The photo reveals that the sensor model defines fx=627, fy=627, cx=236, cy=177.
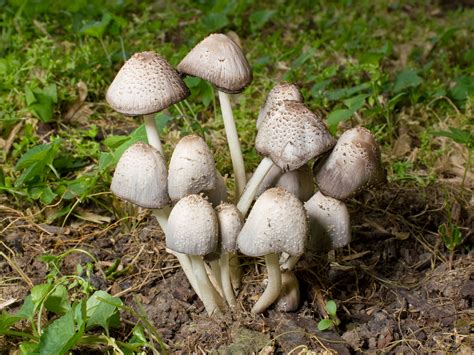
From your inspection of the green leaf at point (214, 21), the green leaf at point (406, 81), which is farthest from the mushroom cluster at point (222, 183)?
the green leaf at point (214, 21)

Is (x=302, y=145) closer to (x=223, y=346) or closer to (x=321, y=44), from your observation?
(x=223, y=346)

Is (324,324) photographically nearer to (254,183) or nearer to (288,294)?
(288,294)

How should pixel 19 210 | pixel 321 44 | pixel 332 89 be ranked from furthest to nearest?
pixel 321 44 → pixel 332 89 → pixel 19 210

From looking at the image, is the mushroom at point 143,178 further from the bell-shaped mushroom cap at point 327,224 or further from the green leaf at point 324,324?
the green leaf at point 324,324

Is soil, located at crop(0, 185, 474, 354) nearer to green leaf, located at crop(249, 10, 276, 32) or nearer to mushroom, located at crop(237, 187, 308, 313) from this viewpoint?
mushroom, located at crop(237, 187, 308, 313)

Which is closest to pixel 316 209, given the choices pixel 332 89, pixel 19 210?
pixel 19 210
